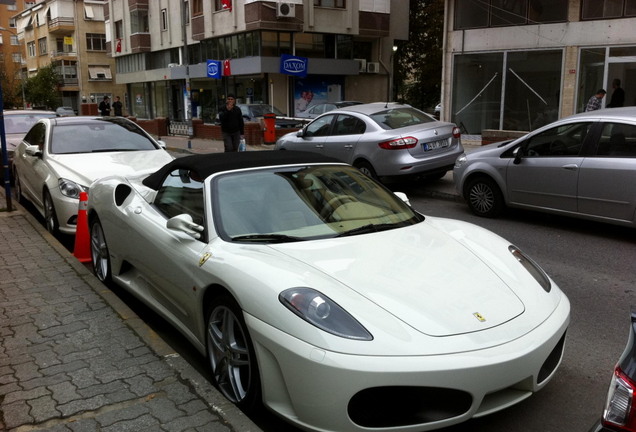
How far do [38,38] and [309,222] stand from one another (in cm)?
8055

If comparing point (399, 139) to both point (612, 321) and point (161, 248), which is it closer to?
point (612, 321)

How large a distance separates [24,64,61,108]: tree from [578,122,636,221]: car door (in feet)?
206

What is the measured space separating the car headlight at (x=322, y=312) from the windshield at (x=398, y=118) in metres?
8.11

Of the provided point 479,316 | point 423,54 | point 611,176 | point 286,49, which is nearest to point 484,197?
point 611,176

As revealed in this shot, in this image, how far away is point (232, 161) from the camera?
441 centimetres

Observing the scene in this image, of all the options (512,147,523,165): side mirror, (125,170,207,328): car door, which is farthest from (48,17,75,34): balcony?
(125,170,207,328): car door

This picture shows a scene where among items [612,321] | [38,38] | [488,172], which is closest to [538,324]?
[612,321]

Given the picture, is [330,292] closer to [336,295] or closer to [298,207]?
[336,295]

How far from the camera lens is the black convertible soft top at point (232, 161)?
14.2 feet

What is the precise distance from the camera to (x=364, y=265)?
134 inches

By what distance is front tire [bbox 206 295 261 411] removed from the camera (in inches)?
126

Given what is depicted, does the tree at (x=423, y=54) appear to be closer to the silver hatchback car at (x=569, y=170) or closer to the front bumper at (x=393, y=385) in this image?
the silver hatchback car at (x=569, y=170)

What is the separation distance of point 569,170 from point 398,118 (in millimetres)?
4037

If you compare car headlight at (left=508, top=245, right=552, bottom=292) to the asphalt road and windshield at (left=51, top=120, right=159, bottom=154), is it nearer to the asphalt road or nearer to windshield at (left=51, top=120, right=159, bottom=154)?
the asphalt road
